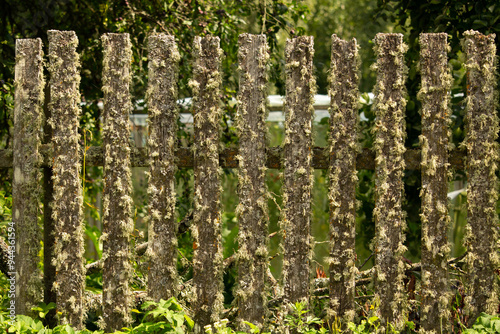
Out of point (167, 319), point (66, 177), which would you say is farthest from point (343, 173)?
point (66, 177)

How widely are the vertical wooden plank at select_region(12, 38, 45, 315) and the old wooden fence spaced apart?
55 mm

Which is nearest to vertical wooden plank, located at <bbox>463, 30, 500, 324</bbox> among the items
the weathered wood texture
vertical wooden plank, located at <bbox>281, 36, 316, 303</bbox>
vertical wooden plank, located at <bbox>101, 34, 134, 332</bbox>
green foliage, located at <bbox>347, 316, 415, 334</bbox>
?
the weathered wood texture

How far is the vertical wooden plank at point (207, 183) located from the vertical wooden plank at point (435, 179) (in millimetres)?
1117

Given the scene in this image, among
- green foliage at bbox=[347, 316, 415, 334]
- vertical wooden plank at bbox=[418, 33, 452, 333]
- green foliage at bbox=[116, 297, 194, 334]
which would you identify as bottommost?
green foliage at bbox=[347, 316, 415, 334]

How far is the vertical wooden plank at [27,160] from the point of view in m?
2.92

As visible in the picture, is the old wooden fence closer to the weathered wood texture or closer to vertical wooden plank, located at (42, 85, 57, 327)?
the weathered wood texture

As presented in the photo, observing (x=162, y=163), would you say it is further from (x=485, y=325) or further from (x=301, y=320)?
(x=485, y=325)

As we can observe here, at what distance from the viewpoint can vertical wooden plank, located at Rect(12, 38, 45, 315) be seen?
292 cm

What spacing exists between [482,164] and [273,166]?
3.74 feet

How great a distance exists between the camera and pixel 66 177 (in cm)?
288

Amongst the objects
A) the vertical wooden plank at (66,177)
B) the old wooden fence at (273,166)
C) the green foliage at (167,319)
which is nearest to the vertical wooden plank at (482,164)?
the old wooden fence at (273,166)

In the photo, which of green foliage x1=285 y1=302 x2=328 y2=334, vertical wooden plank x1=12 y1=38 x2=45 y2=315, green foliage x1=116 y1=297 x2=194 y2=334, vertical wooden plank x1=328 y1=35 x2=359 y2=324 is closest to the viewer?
green foliage x1=116 y1=297 x2=194 y2=334

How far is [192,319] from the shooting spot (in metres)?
2.91

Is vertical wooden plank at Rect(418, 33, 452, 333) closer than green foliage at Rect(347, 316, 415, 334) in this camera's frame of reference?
No
